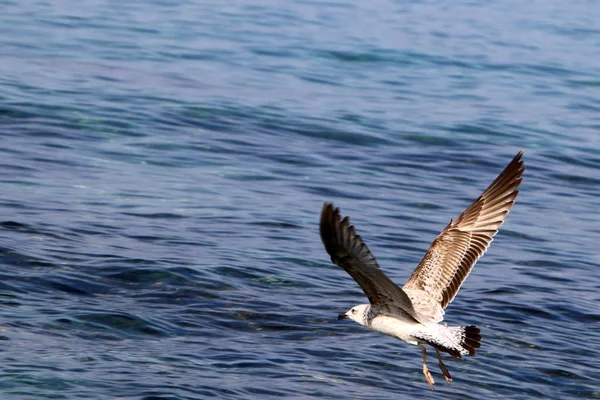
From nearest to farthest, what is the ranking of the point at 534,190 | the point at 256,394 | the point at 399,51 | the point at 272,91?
the point at 256,394 < the point at 534,190 < the point at 272,91 < the point at 399,51

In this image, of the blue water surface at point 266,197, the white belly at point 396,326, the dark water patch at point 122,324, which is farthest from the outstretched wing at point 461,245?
the dark water patch at point 122,324

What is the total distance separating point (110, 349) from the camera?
27.8ft

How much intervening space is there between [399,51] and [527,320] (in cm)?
1291

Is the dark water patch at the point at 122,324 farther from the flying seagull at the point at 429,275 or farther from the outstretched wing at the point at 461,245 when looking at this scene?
the outstretched wing at the point at 461,245

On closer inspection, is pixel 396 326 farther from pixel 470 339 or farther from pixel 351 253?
pixel 351 253

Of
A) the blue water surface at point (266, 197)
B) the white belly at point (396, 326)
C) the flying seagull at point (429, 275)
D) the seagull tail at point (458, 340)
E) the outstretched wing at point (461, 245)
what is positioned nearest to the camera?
the flying seagull at point (429, 275)

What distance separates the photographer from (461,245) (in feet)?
27.1

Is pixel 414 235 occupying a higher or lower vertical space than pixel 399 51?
lower

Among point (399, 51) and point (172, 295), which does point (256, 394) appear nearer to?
point (172, 295)

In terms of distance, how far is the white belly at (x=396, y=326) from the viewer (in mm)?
7320

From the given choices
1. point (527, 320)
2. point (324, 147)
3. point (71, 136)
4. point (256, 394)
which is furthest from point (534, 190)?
point (256, 394)

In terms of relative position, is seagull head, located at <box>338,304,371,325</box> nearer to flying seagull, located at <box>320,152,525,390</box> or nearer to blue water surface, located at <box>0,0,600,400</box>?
flying seagull, located at <box>320,152,525,390</box>

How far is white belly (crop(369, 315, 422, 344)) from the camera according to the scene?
732 centimetres

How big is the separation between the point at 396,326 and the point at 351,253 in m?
1.34
